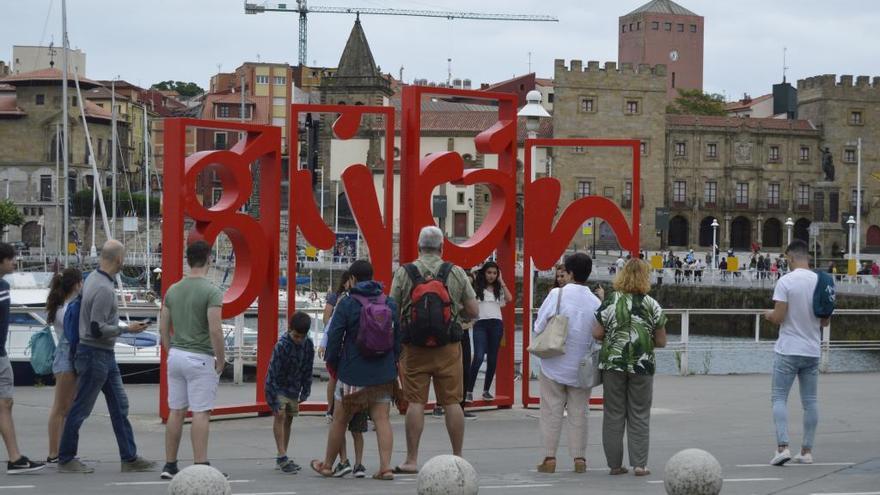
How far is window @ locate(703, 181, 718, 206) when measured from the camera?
9639 centimetres

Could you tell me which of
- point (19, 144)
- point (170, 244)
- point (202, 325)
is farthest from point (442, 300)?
point (19, 144)

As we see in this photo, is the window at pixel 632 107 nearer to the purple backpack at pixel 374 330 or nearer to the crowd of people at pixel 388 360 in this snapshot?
the crowd of people at pixel 388 360

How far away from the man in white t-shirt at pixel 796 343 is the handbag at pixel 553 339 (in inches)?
64.3

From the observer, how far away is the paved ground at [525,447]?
9703 millimetres

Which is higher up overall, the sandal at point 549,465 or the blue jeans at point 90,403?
the blue jeans at point 90,403

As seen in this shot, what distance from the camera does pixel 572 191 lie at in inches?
3691

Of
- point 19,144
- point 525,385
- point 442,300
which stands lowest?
point 525,385

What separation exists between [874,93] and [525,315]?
89.7 meters

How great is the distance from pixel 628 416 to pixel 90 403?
376cm

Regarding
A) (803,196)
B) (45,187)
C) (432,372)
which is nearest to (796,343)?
(432,372)

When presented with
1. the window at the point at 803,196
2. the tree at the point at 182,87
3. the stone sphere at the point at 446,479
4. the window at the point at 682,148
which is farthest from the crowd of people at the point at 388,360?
the tree at the point at 182,87

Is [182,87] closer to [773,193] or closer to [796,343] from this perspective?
[773,193]

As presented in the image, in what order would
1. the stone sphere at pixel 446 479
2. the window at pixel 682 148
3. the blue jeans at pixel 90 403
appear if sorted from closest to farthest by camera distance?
1. the stone sphere at pixel 446 479
2. the blue jeans at pixel 90 403
3. the window at pixel 682 148

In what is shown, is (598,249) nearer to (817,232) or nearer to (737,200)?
(737,200)
